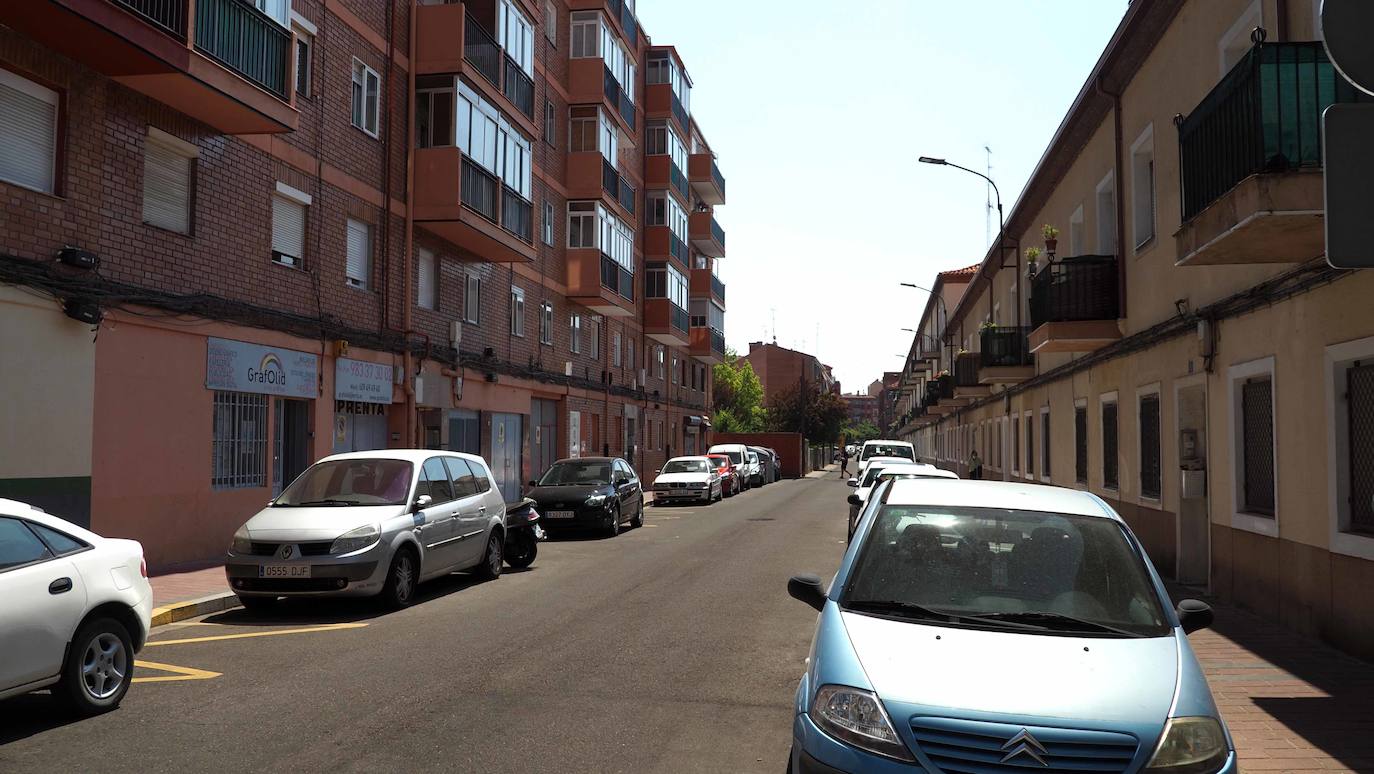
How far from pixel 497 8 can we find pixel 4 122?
13.3 metres

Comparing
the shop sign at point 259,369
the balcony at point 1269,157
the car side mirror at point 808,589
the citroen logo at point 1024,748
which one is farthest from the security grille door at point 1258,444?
the shop sign at point 259,369

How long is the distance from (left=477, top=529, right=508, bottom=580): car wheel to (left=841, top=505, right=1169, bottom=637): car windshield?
895cm

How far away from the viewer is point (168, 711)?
6.48 metres

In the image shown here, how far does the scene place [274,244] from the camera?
16.2 meters

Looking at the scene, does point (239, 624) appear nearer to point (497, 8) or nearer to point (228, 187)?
point (228, 187)

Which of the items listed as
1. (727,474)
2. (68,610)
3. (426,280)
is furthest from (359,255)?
(727,474)

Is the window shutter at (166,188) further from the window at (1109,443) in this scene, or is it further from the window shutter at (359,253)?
the window at (1109,443)

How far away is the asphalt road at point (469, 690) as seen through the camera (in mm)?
5504

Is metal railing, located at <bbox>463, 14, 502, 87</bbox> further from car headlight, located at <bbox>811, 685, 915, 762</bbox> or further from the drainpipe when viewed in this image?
car headlight, located at <bbox>811, 685, 915, 762</bbox>

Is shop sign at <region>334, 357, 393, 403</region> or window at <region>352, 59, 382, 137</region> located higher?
window at <region>352, 59, 382, 137</region>

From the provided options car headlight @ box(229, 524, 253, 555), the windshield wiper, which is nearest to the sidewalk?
the windshield wiper

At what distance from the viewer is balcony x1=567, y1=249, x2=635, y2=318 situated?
30.6m

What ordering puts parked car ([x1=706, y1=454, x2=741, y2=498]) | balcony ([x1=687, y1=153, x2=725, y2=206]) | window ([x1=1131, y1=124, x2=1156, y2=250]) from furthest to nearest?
balcony ([x1=687, y1=153, x2=725, y2=206])
parked car ([x1=706, y1=454, x2=741, y2=498])
window ([x1=1131, y1=124, x2=1156, y2=250])

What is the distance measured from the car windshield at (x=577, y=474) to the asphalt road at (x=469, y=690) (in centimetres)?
827
